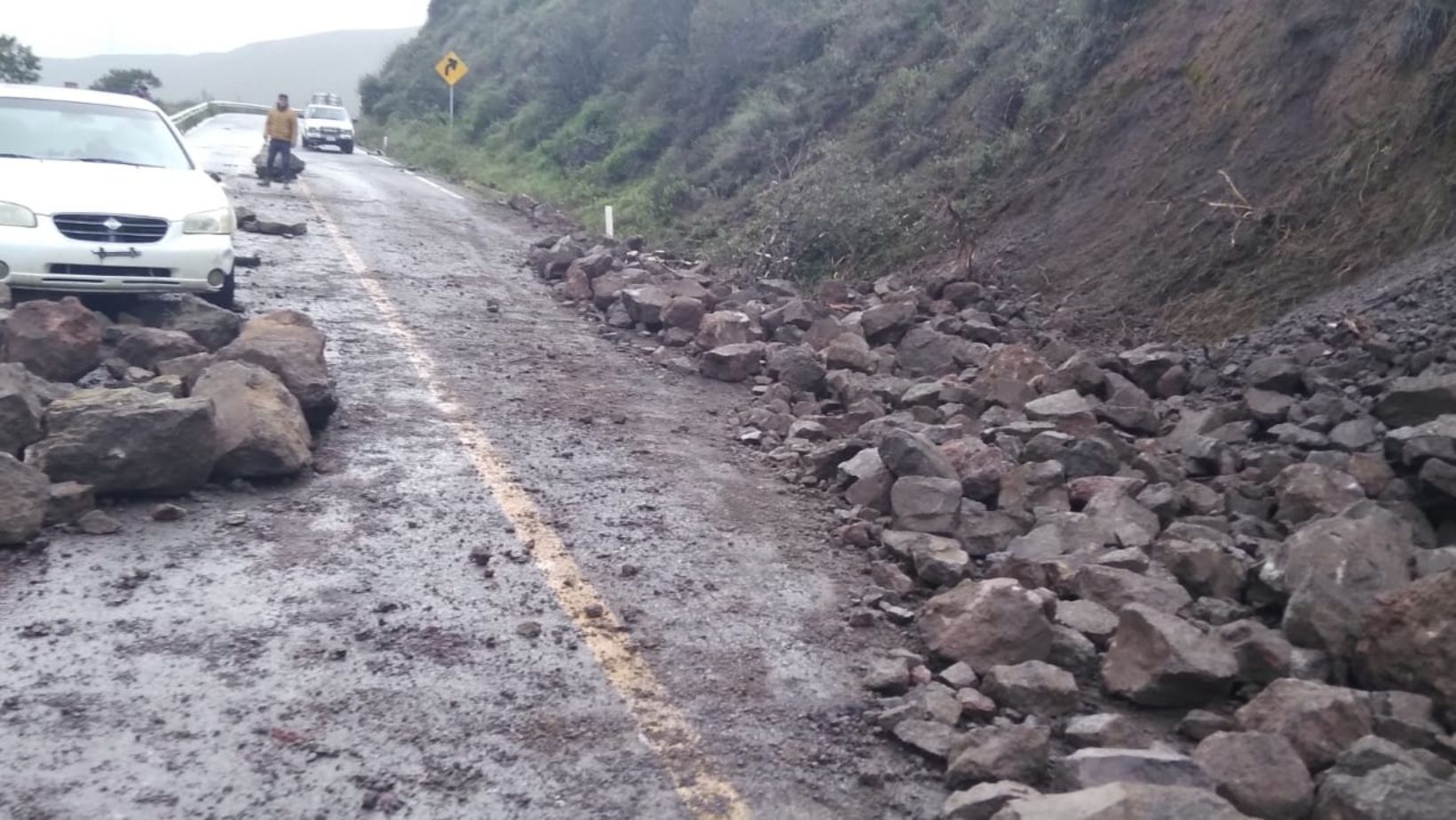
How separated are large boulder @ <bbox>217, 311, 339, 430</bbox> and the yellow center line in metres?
0.77

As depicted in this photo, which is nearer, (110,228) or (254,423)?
(254,423)

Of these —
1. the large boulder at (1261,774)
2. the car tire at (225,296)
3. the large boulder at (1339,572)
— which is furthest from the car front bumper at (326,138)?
the large boulder at (1261,774)

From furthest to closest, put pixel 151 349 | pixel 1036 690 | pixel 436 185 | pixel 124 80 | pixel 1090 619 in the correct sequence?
pixel 124 80
pixel 436 185
pixel 151 349
pixel 1090 619
pixel 1036 690

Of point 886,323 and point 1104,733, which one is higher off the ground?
point 886,323

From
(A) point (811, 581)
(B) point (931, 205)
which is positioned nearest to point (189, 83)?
(B) point (931, 205)

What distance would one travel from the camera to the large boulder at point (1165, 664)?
15.7 feet

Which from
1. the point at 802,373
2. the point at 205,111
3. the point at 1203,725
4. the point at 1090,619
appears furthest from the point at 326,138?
the point at 1203,725

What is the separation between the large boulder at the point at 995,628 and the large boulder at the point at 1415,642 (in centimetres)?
111

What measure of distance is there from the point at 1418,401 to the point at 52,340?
7600 mm

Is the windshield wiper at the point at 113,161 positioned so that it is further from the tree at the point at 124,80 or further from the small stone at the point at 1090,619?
the tree at the point at 124,80

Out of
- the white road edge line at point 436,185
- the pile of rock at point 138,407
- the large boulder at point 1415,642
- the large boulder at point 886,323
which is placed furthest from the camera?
the white road edge line at point 436,185

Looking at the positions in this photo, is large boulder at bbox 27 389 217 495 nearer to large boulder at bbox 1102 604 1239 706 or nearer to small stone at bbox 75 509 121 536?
A: small stone at bbox 75 509 121 536

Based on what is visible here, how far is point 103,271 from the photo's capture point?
948cm

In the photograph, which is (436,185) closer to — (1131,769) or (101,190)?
(101,190)
